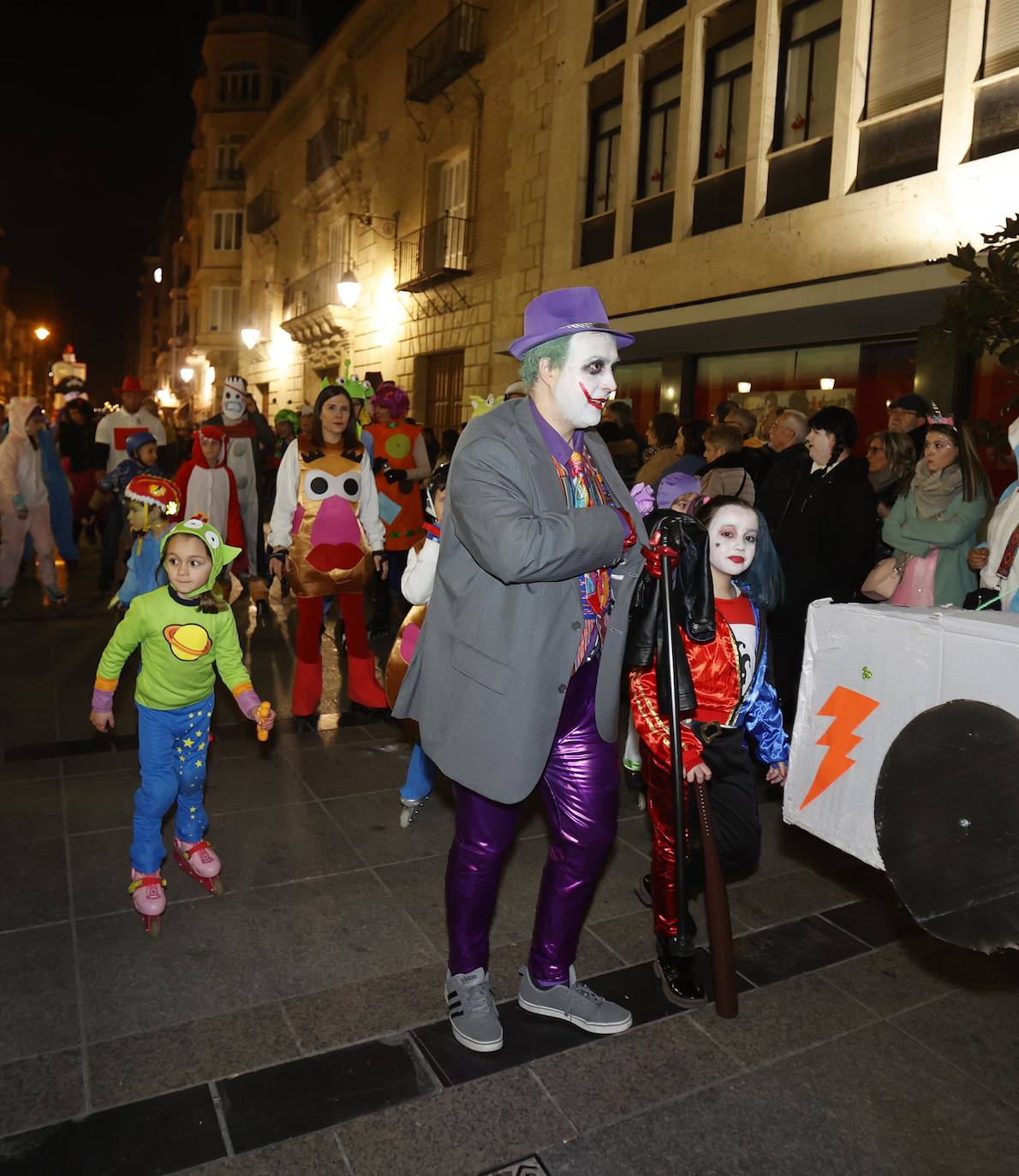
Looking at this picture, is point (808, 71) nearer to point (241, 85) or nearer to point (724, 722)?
point (724, 722)

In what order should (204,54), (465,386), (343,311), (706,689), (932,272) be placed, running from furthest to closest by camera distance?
(204,54)
(343,311)
(465,386)
(932,272)
(706,689)

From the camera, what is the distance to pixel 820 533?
225 inches

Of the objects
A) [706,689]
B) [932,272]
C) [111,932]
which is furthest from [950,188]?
[111,932]

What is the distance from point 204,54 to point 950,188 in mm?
39168

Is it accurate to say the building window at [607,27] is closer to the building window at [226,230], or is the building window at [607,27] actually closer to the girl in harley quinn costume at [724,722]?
the girl in harley quinn costume at [724,722]

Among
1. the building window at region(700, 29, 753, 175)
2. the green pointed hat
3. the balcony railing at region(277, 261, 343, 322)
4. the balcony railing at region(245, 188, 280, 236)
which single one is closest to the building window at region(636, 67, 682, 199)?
the building window at region(700, 29, 753, 175)

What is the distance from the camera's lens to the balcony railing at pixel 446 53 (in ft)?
55.8

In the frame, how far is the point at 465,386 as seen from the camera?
17.4 meters

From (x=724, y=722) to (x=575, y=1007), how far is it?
3.49 ft

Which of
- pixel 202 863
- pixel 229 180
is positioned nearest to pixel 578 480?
pixel 202 863

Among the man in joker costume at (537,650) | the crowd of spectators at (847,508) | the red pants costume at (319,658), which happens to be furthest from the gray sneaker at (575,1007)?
the red pants costume at (319,658)

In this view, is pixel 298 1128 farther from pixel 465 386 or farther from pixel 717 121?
pixel 465 386

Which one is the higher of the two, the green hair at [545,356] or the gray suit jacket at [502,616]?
the green hair at [545,356]

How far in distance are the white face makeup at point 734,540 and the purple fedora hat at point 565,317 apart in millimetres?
880
